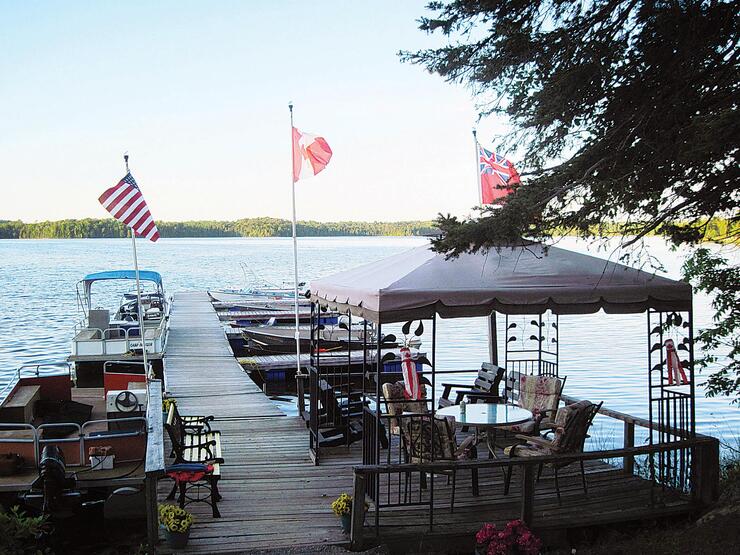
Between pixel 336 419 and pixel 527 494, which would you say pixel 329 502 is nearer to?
pixel 527 494

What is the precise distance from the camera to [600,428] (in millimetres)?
14805

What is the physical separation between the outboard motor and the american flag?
14.3ft

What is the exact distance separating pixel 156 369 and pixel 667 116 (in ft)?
48.3

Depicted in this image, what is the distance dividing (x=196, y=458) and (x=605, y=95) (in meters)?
5.48

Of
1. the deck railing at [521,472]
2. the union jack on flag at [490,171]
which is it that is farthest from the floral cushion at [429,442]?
the union jack on flag at [490,171]

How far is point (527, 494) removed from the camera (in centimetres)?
632

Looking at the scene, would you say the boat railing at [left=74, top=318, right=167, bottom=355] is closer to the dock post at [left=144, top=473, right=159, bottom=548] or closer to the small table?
the small table

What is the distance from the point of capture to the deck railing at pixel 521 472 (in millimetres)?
6121

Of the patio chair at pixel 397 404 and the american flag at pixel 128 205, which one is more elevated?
the american flag at pixel 128 205

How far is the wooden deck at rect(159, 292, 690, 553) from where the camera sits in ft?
20.3

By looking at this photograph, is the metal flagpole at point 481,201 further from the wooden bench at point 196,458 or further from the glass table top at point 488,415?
the wooden bench at point 196,458

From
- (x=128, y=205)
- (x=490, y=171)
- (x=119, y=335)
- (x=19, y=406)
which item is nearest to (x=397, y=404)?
(x=490, y=171)

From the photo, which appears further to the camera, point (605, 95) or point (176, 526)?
point (605, 95)

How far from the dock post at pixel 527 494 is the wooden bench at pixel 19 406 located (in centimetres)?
681
